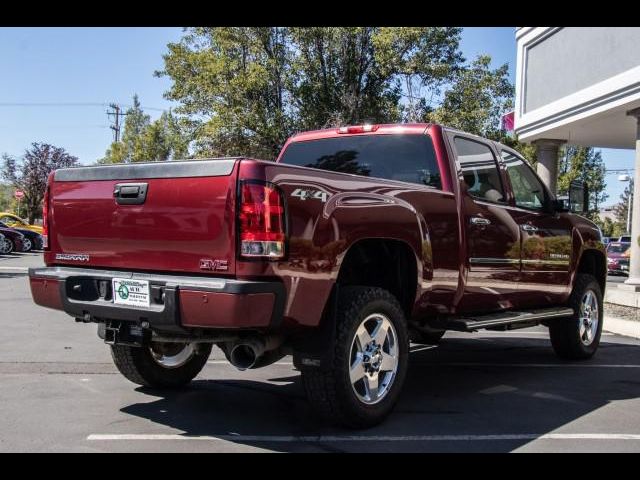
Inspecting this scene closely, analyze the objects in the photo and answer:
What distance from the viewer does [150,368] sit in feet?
17.1

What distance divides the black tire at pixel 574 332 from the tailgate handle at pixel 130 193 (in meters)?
4.72

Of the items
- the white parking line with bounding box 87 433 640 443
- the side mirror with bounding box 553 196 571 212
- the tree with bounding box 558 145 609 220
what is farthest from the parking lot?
the tree with bounding box 558 145 609 220

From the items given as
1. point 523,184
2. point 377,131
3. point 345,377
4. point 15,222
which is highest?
point 377,131

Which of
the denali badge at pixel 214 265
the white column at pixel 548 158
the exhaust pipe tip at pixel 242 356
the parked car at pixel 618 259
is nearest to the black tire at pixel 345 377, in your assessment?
the exhaust pipe tip at pixel 242 356

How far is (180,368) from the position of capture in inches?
213

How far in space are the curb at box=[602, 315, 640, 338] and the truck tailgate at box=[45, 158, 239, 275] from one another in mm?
7482

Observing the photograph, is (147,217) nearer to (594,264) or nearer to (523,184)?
(523,184)

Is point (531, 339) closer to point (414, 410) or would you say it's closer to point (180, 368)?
point (414, 410)

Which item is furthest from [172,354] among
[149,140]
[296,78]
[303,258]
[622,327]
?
[149,140]

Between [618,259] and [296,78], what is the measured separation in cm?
1474

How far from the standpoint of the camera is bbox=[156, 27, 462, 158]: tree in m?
21.5

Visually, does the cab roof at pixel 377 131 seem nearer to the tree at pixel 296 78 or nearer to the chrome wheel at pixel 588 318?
the chrome wheel at pixel 588 318

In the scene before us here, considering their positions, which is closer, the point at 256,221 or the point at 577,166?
the point at 256,221

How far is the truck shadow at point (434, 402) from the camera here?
13.7 feet
